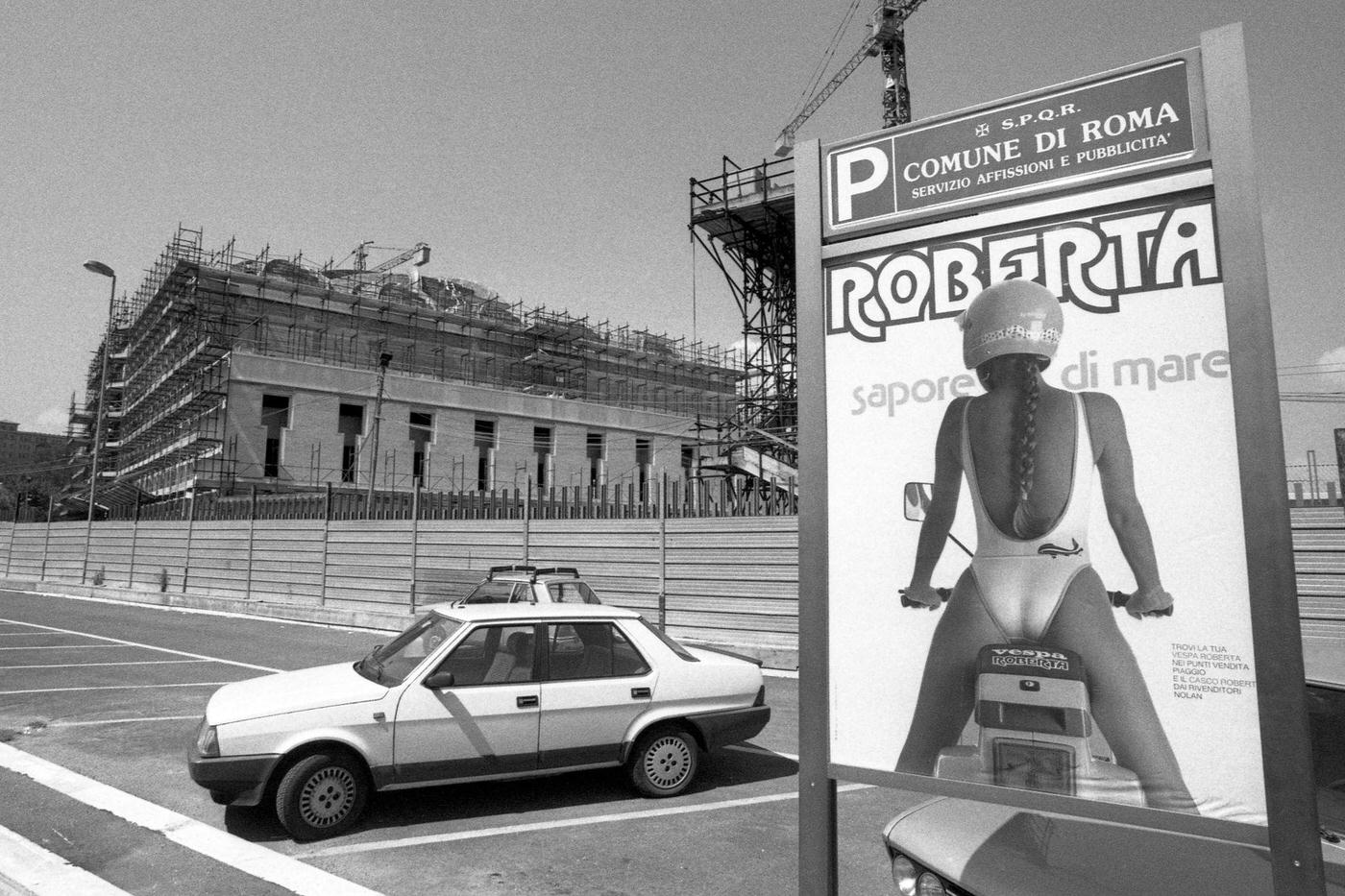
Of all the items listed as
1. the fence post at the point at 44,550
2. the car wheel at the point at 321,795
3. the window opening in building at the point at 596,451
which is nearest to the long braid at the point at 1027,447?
the car wheel at the point at 321,795

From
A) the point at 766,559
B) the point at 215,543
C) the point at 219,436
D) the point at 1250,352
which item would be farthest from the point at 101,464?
the point at 1250,352

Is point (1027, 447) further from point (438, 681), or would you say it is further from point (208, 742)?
point (208, 742)

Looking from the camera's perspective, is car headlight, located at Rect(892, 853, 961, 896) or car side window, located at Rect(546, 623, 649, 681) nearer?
car headlight, located at Rect(892, 853, 961, 896)

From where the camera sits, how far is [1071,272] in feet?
8.25

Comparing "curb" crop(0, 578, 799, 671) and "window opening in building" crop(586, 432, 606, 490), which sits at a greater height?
"window opening in building" crop(586, 432, 606, 490)

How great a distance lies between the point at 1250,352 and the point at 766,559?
1111cm

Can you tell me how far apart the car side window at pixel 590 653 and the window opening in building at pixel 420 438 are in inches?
1980

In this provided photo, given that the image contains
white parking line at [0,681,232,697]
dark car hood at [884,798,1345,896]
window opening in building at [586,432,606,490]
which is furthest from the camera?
window opening in building at [586,432,606,490]

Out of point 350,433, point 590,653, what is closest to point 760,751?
point 590,653

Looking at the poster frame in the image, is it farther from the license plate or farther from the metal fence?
the metal fence

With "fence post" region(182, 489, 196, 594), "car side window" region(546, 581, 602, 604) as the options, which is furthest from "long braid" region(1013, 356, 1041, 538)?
"fence post" region(182, 489, 196, 594)

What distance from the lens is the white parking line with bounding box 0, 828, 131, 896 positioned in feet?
15.0

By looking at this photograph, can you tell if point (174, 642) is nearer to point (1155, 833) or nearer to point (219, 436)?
point (1155, 833)

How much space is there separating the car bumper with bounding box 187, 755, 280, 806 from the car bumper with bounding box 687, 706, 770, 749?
9.77 feet
